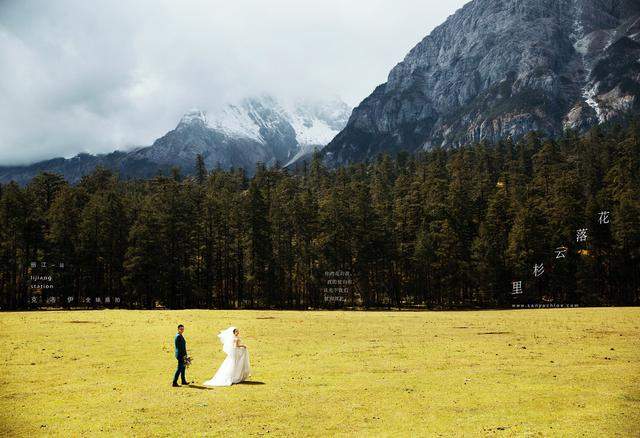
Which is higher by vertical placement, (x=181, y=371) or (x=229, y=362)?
(x=229, y=362)

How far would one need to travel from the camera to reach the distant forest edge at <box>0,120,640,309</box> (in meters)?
100

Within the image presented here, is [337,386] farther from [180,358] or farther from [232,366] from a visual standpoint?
[180,358]

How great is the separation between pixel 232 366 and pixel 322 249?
80383 mm

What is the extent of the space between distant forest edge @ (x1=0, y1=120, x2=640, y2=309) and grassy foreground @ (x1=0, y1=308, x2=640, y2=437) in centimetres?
6025

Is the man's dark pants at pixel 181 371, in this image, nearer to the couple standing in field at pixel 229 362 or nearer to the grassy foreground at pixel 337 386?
the couple standing in field at pixel 229 362

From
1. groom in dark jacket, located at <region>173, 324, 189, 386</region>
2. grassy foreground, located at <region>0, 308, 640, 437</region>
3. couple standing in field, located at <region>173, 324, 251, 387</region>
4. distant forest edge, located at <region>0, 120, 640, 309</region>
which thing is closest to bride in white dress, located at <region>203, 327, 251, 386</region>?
couple standing in field, located at <region>173, 324, 251, 387</region>

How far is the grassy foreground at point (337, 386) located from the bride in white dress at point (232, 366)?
1166 millimetres

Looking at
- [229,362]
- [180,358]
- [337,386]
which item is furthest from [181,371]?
[337,386]

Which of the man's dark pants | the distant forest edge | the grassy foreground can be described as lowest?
the grassy foreground

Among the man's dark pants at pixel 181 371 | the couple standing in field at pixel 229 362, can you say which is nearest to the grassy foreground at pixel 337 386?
the man's dark pants at pixel 181 371

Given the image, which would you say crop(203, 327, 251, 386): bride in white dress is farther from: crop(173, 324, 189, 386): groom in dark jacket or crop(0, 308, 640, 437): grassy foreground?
crop(173, 324, 189, 386): groom in dark jacket

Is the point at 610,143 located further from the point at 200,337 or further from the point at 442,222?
the point at 200,337

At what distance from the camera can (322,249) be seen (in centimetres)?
10656

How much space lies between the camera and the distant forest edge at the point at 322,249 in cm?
10019
